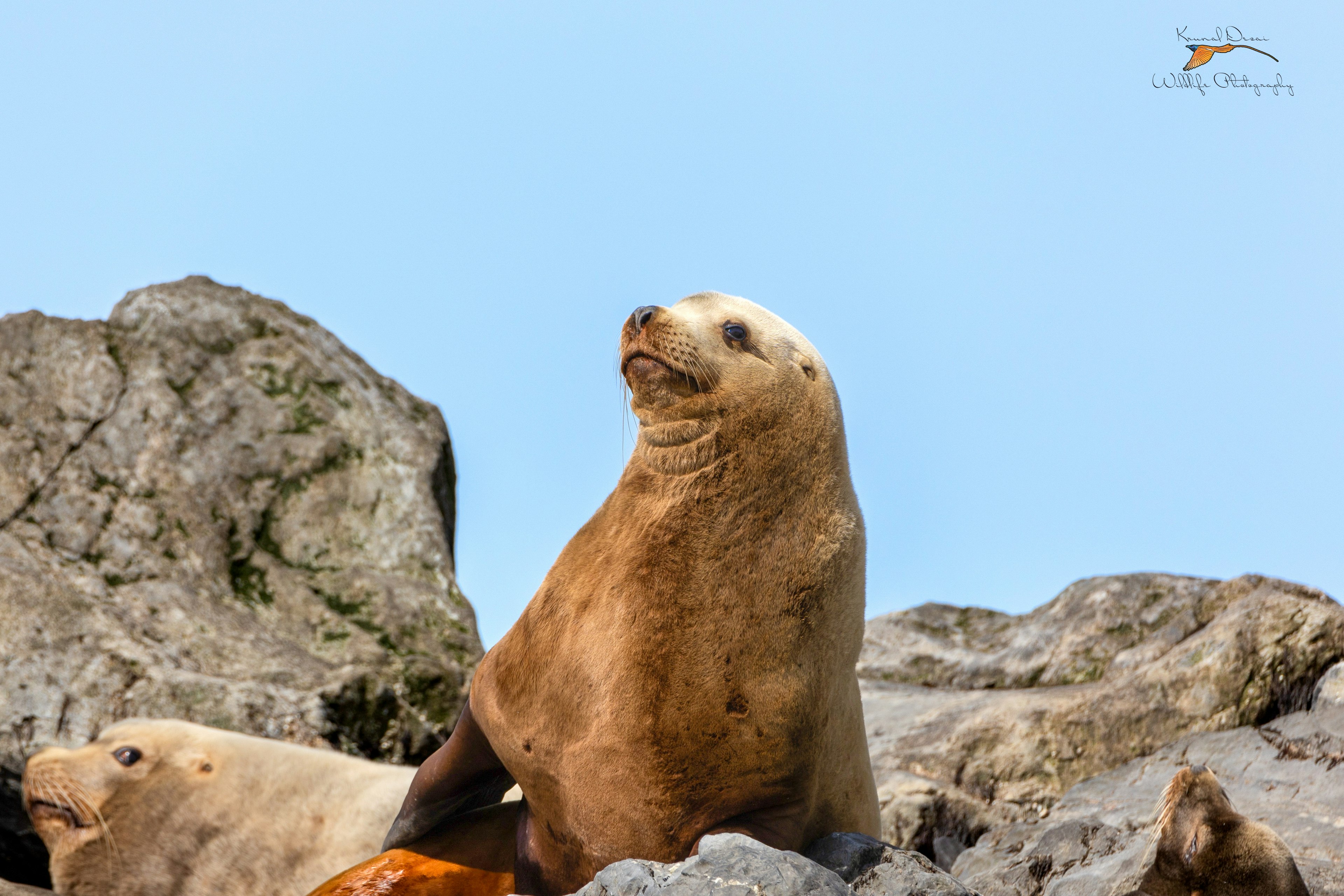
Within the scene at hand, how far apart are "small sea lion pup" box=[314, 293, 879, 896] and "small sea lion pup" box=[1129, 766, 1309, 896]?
1014 mm

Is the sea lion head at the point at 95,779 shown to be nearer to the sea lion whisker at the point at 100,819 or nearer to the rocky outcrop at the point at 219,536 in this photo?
the sea lion whisker at the point at 100,819

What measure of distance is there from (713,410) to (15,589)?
241 inches

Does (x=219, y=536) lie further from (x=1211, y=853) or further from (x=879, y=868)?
(x=1211, y=853)

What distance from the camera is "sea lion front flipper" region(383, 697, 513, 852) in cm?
396

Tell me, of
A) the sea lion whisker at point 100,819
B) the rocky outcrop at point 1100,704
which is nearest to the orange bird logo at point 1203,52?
the rocky outcrop at point 1100,704

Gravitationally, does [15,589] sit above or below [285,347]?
below

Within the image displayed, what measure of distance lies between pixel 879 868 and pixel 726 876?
32.5 inches

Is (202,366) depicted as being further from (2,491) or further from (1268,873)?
(1268,873)

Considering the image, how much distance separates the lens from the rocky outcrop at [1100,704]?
645cm

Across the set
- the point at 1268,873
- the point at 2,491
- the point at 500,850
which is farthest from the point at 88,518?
the point at 1268,873

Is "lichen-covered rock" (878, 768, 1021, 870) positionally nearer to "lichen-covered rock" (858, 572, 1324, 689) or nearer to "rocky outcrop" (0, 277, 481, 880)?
"lichen-covered rock" (858, 572, 1324, 689)

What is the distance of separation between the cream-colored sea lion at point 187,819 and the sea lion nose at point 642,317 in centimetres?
325

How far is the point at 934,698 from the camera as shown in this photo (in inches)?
330

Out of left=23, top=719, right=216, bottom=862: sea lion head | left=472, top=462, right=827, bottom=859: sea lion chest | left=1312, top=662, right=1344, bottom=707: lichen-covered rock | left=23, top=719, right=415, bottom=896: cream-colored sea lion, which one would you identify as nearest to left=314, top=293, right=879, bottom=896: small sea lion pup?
left=472, top=462, right=827, bottom=859: sea lion chest
